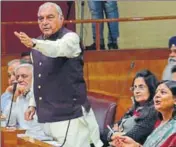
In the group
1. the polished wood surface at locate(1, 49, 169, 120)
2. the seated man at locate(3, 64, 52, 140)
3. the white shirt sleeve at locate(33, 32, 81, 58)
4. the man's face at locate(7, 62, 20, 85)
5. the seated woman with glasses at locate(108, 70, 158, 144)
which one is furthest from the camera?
the polished wood surface at locate(1, 49, 169, 120)

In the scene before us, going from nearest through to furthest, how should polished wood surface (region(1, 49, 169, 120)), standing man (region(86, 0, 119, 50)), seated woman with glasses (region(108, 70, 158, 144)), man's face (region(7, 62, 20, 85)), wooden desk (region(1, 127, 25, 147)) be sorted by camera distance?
wooden desk (region(1, 127, 25, 147)), seated woman with glasses (region(108, 70, 158, 144)), man's face (region(7, 62, 20, 85)), polished wood surface (region(1, 49, 169, 120)), standing man (region(86, 0, 119, 50))

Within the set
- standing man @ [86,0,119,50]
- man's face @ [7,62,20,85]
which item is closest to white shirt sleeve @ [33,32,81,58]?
man's face @ [7,62,20,85]

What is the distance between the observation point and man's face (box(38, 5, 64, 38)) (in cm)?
279

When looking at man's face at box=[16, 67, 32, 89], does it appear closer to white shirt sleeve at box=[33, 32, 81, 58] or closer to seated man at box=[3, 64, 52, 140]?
seated man at box=[3, 64, 52, 140]

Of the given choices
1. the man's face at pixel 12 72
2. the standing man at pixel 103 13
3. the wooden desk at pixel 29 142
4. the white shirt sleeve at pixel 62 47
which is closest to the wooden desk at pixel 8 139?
the wooden desk at pixel 29 142

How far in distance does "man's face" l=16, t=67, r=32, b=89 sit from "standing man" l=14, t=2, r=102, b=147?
0.46 metres

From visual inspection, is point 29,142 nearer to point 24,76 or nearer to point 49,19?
point 49,19

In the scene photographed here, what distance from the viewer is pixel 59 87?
286cm

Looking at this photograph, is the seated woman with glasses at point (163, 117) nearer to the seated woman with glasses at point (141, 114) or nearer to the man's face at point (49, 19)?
the seated woman with glasses at point (141, 114)

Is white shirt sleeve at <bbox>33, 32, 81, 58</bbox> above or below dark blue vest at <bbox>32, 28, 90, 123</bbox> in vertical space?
above

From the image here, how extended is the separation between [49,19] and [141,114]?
0.67m

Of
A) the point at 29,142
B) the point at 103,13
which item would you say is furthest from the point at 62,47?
the point at 103,13

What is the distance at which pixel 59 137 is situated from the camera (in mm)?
2871

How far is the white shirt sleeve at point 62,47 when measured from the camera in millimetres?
2646
